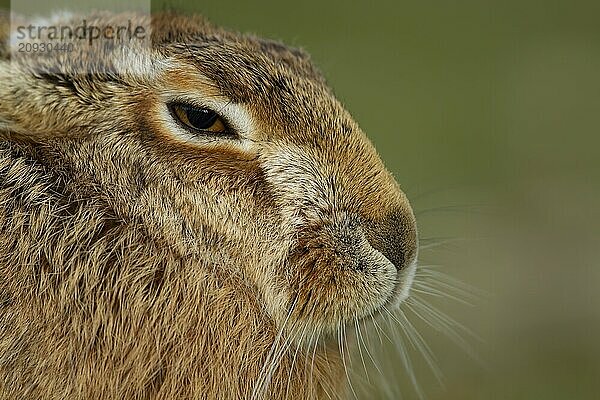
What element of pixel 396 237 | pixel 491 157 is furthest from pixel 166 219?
pixel 491 157

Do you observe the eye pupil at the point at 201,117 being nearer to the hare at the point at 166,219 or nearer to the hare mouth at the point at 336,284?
the hare at the point at 166,219

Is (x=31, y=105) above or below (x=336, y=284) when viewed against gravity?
above

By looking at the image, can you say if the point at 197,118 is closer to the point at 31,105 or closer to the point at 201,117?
the point at 201,117

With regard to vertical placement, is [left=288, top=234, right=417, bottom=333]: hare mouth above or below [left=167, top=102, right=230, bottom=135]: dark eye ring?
below

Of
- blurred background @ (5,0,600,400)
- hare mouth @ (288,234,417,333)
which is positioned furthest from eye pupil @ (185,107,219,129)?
blurred background @ (5,0,600,400)

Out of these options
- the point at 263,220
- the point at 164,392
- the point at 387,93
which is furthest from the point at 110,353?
the point at 387,93

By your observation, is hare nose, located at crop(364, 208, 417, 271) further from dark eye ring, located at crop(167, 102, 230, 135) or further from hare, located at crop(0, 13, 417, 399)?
dark eye ring, located at crop(167, 102, 230, 135)

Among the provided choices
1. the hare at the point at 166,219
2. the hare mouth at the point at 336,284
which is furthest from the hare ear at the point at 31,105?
the hare mouth at the point at 336,284

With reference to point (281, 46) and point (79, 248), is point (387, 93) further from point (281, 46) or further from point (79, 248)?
A: point (79, 248)
